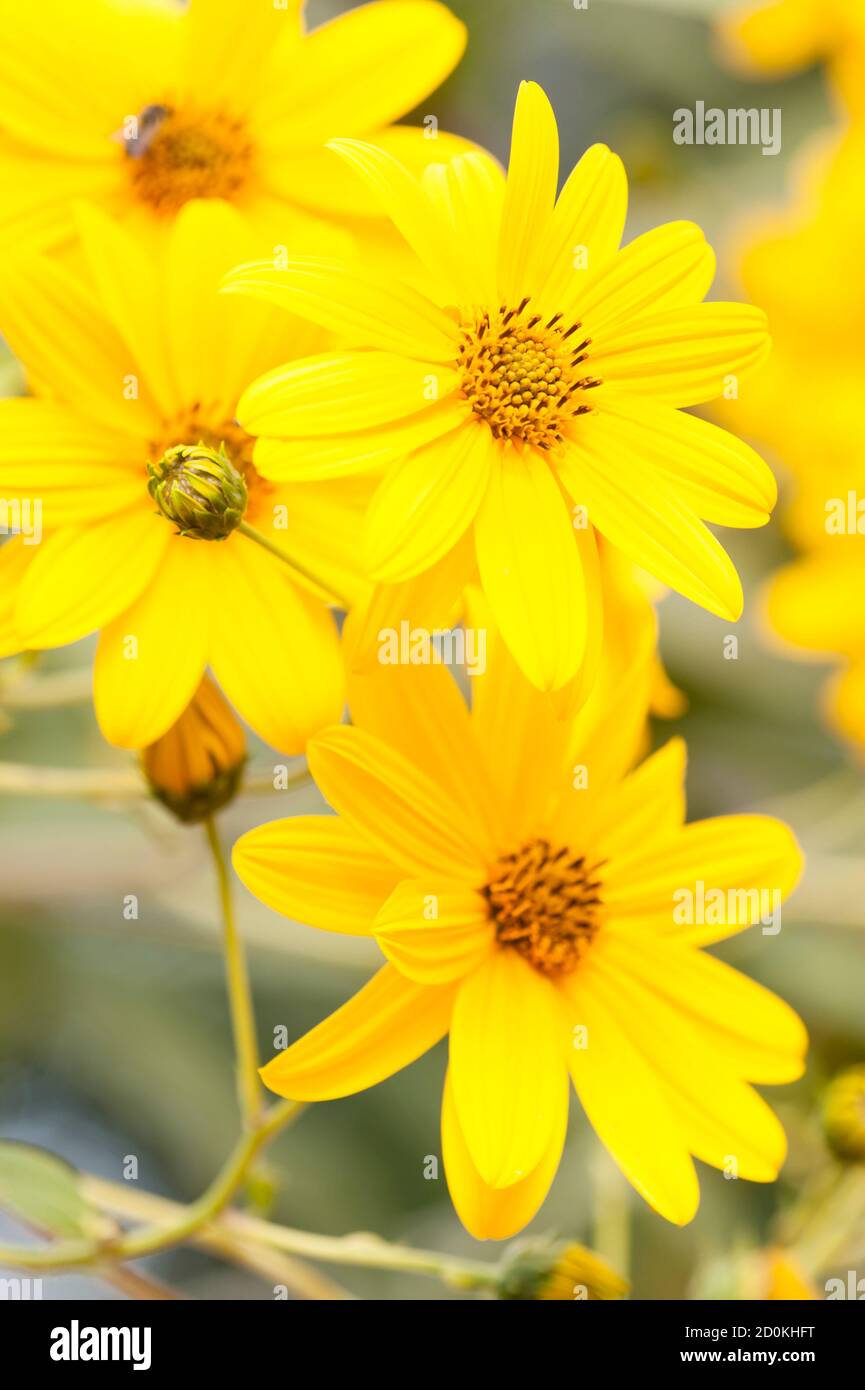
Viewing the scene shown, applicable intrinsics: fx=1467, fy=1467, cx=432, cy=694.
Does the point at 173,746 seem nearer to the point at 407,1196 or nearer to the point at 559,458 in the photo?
the point at 559,458

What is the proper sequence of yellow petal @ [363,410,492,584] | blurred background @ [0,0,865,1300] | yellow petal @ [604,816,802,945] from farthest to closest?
blurred background @ [0,0,865,1300]
yellow petal @ [604,816,802,945]
yellow petal @ [363,410,492,584]

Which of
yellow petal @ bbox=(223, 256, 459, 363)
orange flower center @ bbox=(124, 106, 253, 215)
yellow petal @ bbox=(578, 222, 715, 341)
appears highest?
orange flower center @ bbox=(124, 106, 253, 215)

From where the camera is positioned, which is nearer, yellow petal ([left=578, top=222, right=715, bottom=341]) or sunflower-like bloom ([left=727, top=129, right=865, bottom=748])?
yellow petal ([left=578, top=222, right=715, bottom=341])

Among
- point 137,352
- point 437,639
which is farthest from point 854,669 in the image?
point 137,352

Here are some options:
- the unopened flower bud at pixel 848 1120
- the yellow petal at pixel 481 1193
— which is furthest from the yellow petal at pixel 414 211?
the unopened flower bud at pixel 848 1120

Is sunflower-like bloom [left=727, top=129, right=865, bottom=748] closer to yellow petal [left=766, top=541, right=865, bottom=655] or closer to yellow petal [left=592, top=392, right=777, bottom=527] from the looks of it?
yellow petal [left=766, top=541, right=865, bottom=655]

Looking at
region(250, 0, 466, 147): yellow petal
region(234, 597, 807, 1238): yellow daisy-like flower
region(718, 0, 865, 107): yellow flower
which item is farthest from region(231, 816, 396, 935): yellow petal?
region(718, 0, 865, 107): yellow flower

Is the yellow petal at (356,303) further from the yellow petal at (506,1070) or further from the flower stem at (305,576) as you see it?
the yellow petal at (506,1070)
